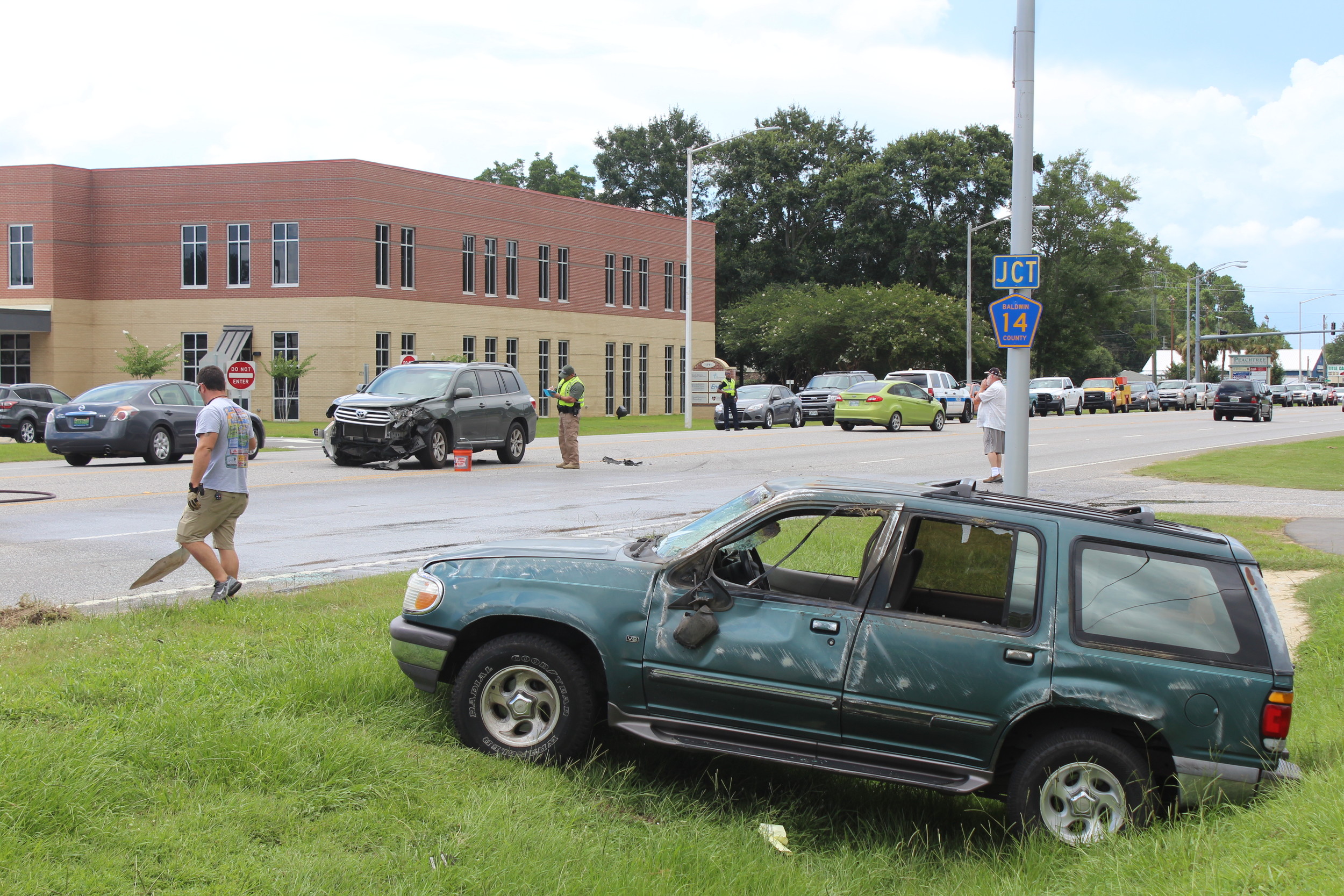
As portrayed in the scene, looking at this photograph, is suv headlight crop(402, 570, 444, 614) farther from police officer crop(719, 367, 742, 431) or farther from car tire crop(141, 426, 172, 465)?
police officer crop(719, 367, 742, 431)

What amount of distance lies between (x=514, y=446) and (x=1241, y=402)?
37.4 metres

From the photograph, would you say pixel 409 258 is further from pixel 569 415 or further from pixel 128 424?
pixel 569 415

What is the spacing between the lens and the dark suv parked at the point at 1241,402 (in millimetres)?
49406

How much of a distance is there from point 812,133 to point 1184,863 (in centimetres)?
8279

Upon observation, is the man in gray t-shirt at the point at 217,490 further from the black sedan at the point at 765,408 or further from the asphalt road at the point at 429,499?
the black sedan at the point at 765,408

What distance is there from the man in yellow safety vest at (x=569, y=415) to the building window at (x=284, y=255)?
2754 cm

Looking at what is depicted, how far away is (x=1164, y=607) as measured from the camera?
5102mm

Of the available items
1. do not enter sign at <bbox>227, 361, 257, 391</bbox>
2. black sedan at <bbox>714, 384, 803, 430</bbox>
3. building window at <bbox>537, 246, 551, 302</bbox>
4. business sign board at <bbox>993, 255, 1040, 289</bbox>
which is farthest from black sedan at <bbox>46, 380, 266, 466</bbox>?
building window at <bbox>537, 246, 551, 302</bbox>

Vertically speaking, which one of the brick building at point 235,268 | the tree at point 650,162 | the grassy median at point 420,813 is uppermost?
the tree at point 650,162

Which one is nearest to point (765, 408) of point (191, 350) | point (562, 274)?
point (562, 274)

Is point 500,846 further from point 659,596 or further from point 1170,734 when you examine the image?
point 1170,734

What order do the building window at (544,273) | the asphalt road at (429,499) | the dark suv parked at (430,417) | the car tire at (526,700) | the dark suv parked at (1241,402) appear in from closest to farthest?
the car tire at (526,700), the asphalt road at (429,499), the dark suv parked at (430,417), the dark suv parked at (1241,402), the building window at (544,273)

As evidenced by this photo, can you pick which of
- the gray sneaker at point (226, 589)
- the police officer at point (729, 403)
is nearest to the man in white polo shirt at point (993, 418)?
the gray sneaker at point (226, 589)

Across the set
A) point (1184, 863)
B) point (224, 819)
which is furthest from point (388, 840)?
point (1184, 863)
